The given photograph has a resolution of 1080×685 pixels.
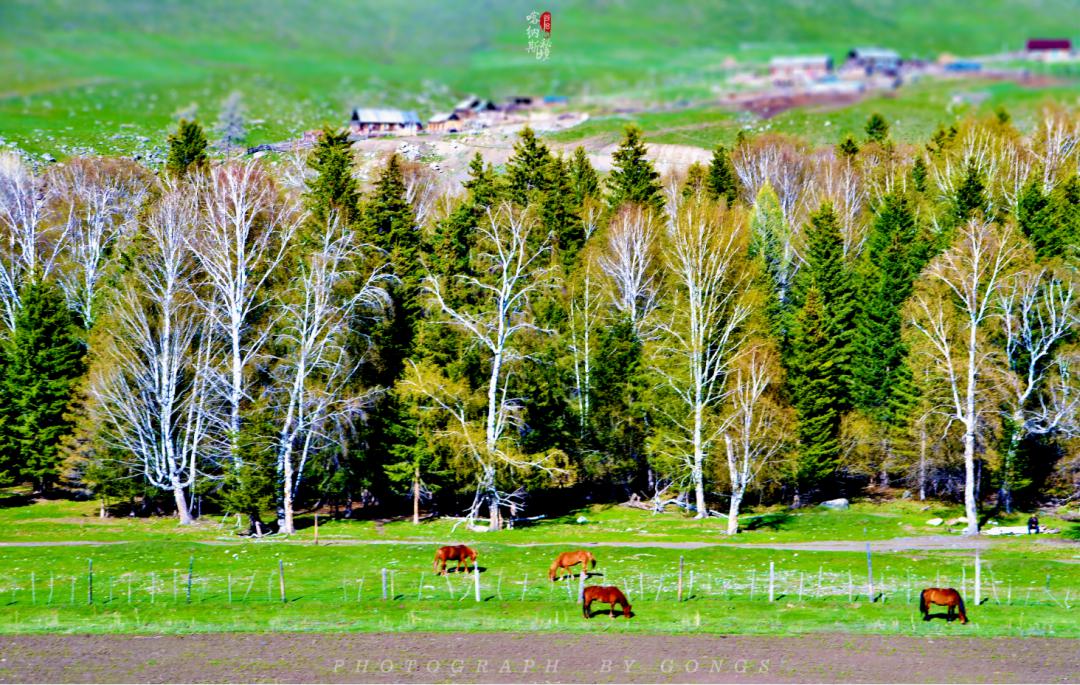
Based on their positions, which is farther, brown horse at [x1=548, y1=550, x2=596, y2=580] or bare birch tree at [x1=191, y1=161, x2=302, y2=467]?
bare birch tree at [x1=191, y1=161, x2=302, y2=467]

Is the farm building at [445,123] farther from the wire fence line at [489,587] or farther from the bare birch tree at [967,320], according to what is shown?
the wire fence line at [489,587]

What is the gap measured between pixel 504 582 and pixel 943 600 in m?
17.1

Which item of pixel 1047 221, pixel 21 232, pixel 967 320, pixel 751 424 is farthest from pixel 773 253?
pixel 21 232

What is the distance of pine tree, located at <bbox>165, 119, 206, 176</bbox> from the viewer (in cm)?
9044

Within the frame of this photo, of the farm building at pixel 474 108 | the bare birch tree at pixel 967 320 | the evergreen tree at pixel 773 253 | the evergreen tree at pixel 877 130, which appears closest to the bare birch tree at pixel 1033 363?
the bare birch tree at pixel 967 320

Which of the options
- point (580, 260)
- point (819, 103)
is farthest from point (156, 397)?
point (819, 103)

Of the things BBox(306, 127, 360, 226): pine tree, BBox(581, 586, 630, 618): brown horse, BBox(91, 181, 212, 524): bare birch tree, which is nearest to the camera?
BBox(581, 586, 630, 618): brown horse

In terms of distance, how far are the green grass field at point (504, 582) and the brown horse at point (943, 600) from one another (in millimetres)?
468

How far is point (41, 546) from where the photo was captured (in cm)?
5928

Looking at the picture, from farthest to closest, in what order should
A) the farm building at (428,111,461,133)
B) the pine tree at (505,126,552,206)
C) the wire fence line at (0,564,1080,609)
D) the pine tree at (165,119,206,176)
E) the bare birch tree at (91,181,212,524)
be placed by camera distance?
the farm building at (428,111,461,133)
the pine tree at (505,126,552,206)
the pine tree at (165,119,206,176)
the bare birch tree at (91,181,212,524)
the wire fence line at (0,564,1080,609)

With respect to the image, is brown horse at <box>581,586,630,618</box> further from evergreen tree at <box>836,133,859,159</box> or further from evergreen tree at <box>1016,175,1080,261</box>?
evergreen tree at <box>836,133,859,159</box>

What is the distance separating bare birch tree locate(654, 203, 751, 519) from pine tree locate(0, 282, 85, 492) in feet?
121

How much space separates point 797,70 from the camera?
186000 mm

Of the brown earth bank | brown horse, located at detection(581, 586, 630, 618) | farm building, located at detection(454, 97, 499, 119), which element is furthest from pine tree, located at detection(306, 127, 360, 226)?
the brown earth bank
